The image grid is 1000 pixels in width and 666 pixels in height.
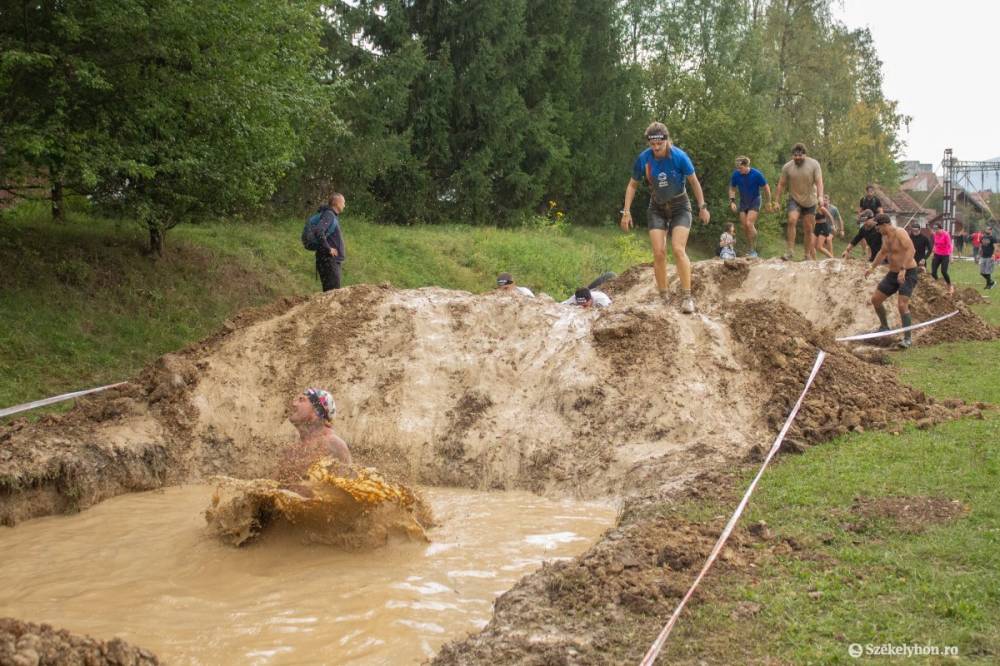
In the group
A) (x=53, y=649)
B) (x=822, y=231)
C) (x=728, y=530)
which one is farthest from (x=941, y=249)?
(x=53, y=649)

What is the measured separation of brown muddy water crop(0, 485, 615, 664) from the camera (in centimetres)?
558

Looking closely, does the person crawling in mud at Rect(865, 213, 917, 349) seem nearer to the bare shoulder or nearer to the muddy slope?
the bare shoulder

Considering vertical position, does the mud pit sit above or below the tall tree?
below

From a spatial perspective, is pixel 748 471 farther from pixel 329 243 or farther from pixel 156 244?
pixel 156 244

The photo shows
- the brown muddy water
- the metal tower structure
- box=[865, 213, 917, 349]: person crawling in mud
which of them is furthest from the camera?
the metal tower structure

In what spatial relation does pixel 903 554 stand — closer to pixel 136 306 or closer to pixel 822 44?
pixel 136 306

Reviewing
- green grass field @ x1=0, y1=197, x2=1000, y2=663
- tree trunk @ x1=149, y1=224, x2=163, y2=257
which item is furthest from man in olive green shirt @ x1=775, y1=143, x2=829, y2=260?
tree trunk @ x1=149, y1=224, x2=163, y2=257

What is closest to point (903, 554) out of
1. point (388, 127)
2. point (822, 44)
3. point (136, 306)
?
point (136, 306)

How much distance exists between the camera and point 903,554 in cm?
547

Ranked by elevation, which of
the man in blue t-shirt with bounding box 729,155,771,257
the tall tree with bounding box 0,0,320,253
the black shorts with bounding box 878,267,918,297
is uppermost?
the tall tree with bounding box 0,0,320,253

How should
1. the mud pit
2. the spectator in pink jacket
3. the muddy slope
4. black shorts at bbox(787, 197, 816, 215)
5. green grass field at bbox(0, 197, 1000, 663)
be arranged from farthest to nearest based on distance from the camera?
the spectator in pink jacket < black shorts at bbox(787, 197, 816, 215) < the mud pit < green grass field at bbox(0, 197, 1000, 663) < the muddy slope

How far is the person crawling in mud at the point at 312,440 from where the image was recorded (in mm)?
7774

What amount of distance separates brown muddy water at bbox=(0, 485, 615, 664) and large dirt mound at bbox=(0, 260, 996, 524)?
0.68 metres

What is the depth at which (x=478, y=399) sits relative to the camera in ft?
34.5
